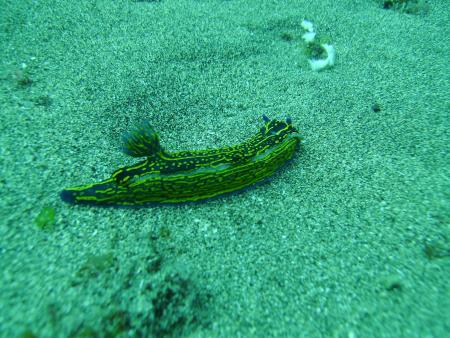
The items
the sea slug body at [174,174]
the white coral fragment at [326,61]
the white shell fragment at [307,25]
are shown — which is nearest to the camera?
the sea slug body at [174,174]

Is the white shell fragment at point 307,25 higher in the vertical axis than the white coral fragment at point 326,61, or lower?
higher

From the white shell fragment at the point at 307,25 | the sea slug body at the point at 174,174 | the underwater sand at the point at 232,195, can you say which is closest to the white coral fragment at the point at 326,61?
the underwater sand at the point at 232,195

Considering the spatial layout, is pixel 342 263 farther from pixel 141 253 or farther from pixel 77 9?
pixel 77 9

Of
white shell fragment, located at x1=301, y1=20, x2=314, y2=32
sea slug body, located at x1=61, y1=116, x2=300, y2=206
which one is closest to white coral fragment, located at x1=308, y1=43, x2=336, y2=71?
white shell fragment, located at x1=301, y1=20, x2=314, y2=32

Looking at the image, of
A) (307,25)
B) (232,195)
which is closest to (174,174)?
(232,195)

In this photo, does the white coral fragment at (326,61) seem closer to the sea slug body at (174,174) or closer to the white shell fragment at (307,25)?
the white shell fragment at (307,25)

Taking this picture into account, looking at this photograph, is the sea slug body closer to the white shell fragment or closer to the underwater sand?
the underwater sand

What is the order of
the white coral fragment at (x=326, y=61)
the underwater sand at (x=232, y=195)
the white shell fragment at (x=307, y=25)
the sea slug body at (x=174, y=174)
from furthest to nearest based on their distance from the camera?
1. the white shell fragment at (x=307, y=25)
2. the white coral fragment at (x=326, y=61)
3. the sea slug body at (x=174, y=174)
4. the underwater sand at (x=232, y=195)
